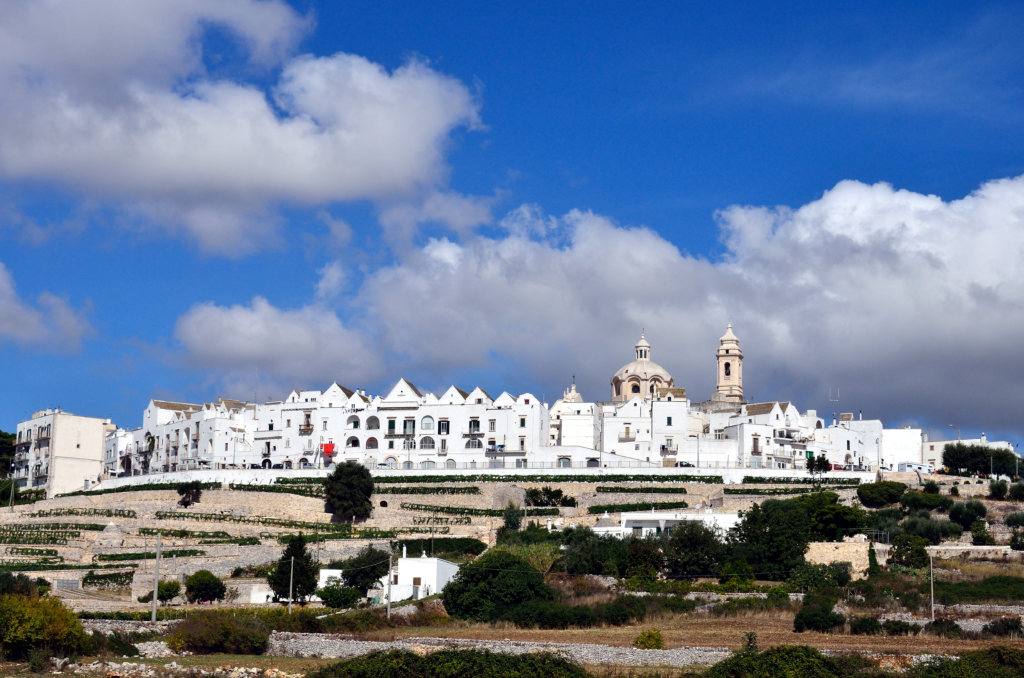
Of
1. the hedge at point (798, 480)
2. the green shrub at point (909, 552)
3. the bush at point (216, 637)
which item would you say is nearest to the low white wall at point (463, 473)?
the hedge at point (798, 480)

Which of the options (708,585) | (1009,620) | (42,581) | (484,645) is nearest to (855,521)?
(708,585)

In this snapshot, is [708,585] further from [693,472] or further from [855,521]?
[693,472]

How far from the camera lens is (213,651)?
39781 mm

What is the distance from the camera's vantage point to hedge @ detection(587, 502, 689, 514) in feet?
218

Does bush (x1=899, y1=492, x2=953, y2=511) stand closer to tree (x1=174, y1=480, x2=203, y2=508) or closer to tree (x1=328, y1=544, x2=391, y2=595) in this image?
tree (x1=328, y1=544, x2=391, y2=595)

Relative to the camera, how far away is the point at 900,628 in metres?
43.3

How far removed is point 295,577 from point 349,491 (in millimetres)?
17371

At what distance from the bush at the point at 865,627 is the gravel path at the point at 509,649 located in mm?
7809

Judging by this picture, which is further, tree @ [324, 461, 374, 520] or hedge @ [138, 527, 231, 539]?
tree @ [324, 461, 374, 520]

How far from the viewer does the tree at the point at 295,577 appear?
50312 millimetres

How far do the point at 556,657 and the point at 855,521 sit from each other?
29316 mm

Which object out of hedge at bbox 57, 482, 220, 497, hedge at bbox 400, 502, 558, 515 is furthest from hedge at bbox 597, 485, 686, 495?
hedge at bbox 57, 482, 220, 497

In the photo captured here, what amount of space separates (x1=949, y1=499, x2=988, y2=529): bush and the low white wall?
32.0 ft

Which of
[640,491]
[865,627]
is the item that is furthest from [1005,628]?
[640,491]
